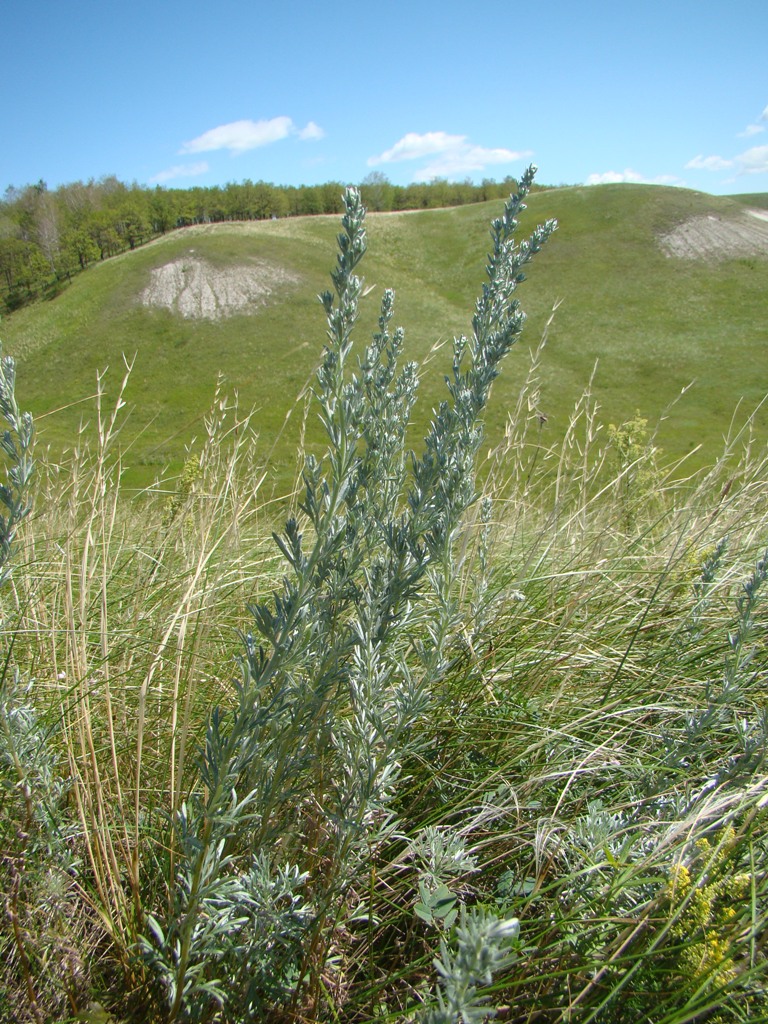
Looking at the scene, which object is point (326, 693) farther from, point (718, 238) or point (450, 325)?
point (718, 238)

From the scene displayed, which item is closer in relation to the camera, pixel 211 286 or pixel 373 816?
pixel 373 816

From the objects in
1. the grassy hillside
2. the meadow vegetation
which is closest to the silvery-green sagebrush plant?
the meadow vegetation

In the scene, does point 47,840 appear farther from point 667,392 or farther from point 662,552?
point 667,392

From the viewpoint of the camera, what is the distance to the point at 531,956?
1.38 meters

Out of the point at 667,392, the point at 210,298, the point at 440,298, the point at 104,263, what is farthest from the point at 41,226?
the point at 667,392

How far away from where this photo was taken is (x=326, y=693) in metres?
1.44

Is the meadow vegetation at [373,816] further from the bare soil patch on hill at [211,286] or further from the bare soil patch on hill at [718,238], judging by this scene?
the bare soil patch on hill at [718,238]

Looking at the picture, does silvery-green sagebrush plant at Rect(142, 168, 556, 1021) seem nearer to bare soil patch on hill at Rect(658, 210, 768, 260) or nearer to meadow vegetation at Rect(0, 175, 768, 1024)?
meadow vegetation at Rect(0, 175, 768, 1024)

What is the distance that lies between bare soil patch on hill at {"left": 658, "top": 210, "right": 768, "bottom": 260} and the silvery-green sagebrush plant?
192 ft

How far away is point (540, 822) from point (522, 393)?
7.17ft

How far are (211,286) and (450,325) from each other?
1936cm

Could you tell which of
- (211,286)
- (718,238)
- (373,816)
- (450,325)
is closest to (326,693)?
(373,816)

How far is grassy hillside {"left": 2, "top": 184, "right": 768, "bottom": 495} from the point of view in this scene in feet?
120

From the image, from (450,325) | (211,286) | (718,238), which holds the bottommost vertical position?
(450,325)
